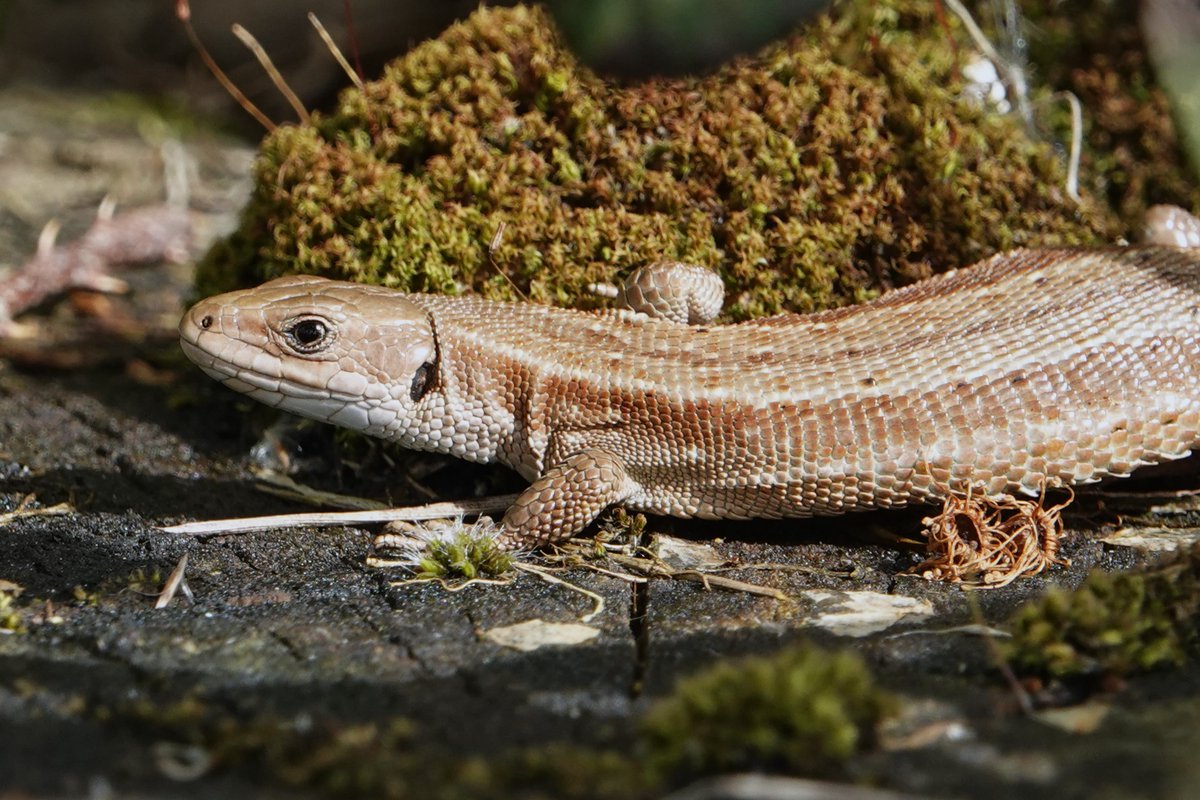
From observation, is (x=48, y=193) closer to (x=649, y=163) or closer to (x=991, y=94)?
(x=649, y=163)

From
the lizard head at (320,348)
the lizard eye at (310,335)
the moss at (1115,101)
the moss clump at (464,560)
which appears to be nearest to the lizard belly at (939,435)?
the moss clump at (464,560)

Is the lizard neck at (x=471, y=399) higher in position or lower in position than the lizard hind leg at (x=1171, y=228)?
lower

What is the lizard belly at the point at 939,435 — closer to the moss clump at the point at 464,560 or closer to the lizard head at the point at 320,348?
the moss clump at the point at 464,560

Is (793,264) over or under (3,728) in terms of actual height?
over

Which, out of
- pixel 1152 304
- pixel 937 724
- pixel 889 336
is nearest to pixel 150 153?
pixel 889 336

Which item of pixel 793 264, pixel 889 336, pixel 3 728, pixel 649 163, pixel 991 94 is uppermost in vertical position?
pixel 991 94

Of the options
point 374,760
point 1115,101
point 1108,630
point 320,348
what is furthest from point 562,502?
point 1115,101
